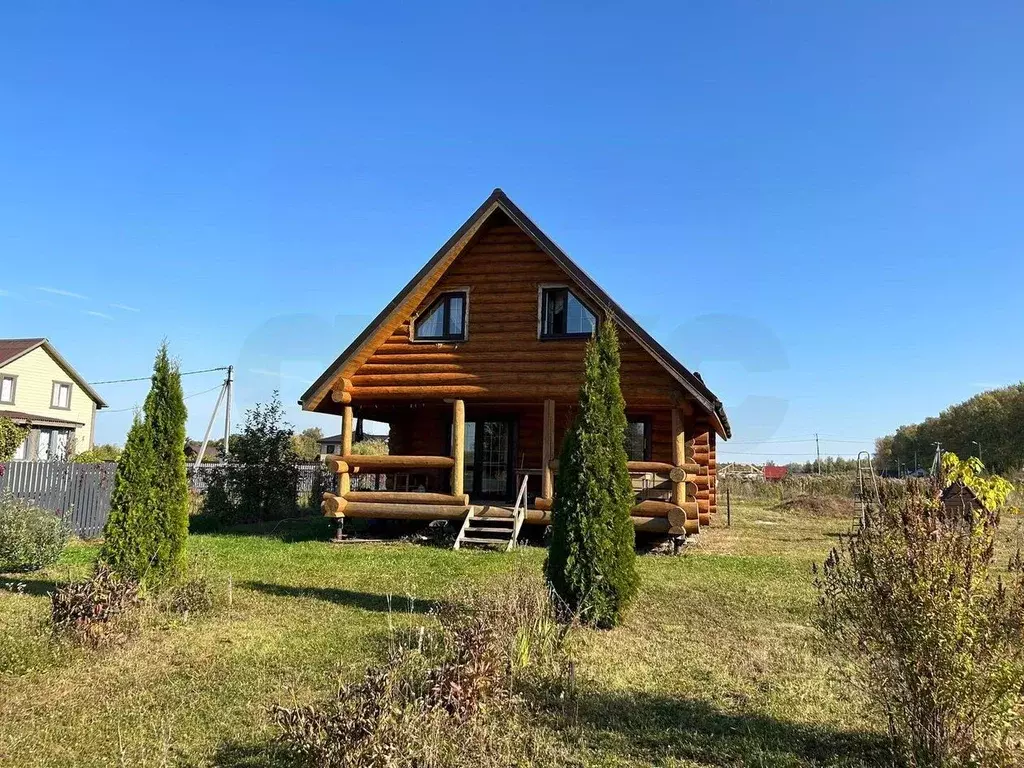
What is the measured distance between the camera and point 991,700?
389 cm

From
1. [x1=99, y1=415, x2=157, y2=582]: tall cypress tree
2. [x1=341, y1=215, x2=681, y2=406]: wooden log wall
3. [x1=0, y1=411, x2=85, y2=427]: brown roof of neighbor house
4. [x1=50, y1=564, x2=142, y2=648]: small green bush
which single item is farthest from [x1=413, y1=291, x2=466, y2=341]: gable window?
[x1=0, y1=411, x2=85, y2=427]: brown roof of neighbor house

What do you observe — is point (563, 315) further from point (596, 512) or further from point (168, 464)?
point (168, 464)

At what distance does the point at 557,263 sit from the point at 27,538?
1033 centimetres

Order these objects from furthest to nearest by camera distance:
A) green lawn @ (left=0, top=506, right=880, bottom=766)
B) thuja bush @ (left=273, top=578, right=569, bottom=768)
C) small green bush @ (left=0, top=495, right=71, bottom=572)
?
small green bush @ (left=0, top=495, right=71, bottom=572), green lawn @ (left=0, top=506, right=880, bottom=766), thuja bush @ (left=273, top=578, right=569, bottom=768)

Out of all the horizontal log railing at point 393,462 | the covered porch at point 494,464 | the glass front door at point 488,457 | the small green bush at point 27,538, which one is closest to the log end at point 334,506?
the covered porch at point 494,464

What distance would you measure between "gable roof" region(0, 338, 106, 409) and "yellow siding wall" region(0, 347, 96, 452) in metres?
0.22

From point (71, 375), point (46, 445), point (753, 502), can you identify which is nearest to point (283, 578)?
point (753, 502)

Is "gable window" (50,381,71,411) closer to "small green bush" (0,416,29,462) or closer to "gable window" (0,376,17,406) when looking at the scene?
"gable window" (0,376,17,406)

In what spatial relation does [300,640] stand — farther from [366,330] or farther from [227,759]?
[366,330]

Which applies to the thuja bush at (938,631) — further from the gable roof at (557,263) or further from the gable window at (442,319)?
the gable window at (442,319)

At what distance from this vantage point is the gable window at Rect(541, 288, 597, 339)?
14.9 m

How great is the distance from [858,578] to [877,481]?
66 cm

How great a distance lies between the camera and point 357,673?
229 inches

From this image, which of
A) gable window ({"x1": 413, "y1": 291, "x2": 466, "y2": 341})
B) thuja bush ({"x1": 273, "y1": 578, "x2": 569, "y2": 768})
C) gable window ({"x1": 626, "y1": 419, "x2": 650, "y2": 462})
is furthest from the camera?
gable window ({"x1": 626, "y1": 419, "x2": 650, "y2": 462})
